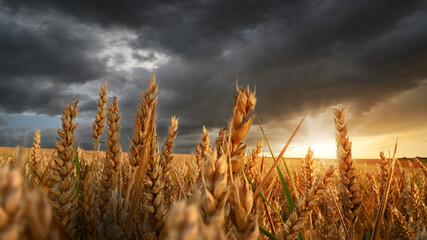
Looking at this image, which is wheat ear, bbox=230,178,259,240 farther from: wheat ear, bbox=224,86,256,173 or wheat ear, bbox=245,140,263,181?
wheat ear, bbox=245,140,263,181

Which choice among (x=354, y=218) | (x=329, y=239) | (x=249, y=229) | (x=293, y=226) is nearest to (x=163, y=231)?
(x=293, y=226)

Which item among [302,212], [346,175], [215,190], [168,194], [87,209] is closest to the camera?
[215,190]

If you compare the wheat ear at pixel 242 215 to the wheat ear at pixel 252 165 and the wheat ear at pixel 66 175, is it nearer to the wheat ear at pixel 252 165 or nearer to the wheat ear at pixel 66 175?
the wheat ear at pixel 252 165

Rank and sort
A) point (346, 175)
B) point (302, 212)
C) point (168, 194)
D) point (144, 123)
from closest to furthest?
point (302, 212) → point (144, 123) → point (346, 175) → point (168, 194)

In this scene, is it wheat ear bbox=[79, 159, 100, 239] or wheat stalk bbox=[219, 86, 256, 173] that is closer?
wheat stalk bbox=[219, 86, 256, 173]

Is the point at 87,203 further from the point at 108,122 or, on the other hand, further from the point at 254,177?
the point at 254,177

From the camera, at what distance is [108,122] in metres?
2.61

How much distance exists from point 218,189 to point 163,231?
118 cm

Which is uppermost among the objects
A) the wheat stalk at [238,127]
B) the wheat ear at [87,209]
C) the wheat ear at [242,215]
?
the wheat stalk at [238,127]

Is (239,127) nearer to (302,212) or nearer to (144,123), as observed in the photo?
(302,212)

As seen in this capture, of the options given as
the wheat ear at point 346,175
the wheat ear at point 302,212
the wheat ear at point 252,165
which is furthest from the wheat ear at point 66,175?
the wheat ear at point 346,175

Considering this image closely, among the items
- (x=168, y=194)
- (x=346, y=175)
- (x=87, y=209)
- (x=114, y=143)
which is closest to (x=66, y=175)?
(x=87, y=209)

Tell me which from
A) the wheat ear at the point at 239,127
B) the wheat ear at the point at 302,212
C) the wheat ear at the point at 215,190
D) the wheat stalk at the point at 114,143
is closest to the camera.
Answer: the wheat ear at the point at 215,190

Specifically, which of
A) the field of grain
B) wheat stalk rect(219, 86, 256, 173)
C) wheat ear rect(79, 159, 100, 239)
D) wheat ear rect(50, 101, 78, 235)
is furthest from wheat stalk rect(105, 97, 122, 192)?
wheat stalk rect(219, 86, 256, 173)
